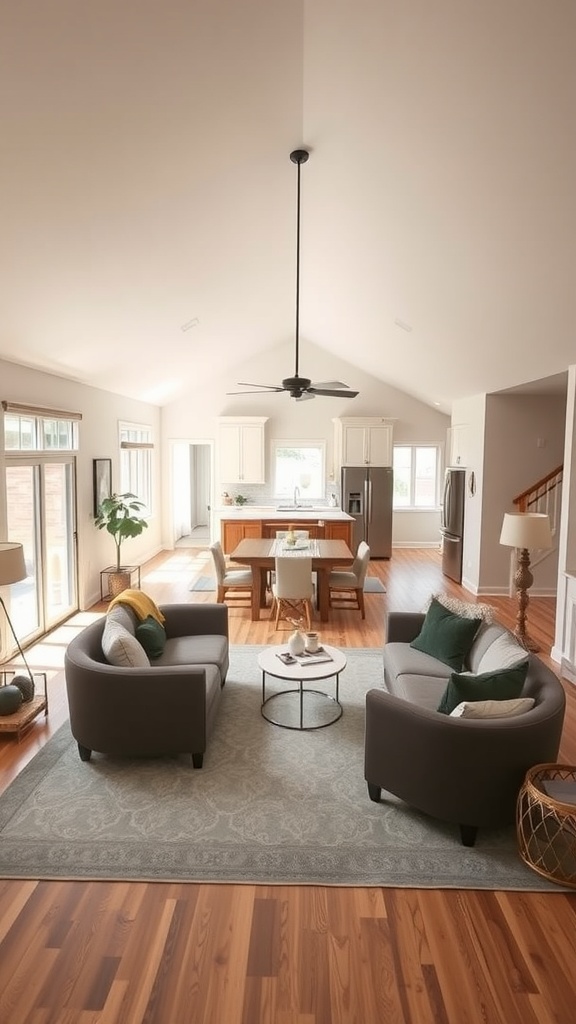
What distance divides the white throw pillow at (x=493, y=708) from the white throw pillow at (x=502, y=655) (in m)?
Answer: 0.24

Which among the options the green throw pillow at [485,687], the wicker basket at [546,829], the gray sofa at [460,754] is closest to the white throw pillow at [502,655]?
the green throw pillow at [485,687]

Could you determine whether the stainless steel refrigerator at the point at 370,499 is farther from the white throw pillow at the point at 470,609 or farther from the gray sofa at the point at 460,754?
the gray sofa at the point at 460,754

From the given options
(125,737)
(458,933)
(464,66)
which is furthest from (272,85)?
(458,933)

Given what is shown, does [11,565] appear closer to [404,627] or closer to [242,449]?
[404,627]


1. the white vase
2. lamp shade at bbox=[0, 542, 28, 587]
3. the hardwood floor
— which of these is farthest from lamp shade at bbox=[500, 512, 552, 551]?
lamp shade at bbox=[0, 542, 28, 587]

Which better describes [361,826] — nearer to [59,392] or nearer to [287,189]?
[287,189]

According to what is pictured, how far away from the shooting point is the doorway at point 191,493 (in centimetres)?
1072

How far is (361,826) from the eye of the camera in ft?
9.18

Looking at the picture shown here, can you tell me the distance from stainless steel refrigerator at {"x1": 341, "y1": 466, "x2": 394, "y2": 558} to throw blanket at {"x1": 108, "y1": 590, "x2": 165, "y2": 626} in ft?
19.4

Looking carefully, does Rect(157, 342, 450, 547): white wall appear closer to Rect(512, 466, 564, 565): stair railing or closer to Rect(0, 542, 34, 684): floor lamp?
Rect(512, 466, 564, 565): stair railing

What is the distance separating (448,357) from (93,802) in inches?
225

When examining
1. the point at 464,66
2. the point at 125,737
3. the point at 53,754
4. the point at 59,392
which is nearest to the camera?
the point at 464,66

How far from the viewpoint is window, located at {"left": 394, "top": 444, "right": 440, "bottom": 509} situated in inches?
420

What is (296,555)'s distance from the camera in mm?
5914
